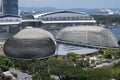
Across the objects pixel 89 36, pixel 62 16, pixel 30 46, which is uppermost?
pixel 30 46

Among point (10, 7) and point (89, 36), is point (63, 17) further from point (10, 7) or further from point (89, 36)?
point (89, 36)

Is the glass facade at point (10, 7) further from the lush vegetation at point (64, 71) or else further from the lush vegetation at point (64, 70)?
the lush vegetation at point (64, 71)

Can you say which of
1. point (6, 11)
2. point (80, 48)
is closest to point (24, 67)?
point (80, 48)

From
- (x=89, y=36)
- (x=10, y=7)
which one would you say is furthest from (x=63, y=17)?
(x=89, y=36)

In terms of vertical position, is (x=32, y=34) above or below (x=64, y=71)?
above

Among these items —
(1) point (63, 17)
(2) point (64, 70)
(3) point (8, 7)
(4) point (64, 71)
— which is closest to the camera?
(4) point (64, 71)

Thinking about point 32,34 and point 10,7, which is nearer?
point 32,34
